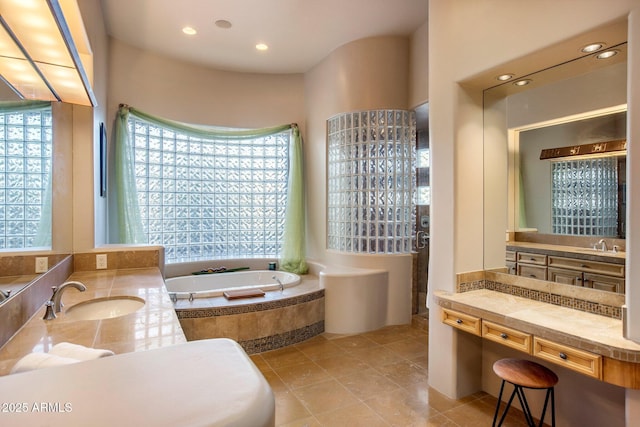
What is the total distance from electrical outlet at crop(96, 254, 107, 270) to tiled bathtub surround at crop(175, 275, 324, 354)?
2.21 ft

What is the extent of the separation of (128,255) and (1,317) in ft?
5.26

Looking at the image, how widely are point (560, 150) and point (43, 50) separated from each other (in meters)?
2.89

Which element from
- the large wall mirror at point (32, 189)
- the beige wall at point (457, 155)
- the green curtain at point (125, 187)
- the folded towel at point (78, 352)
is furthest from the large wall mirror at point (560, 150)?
the green curtain at point (125, 187)

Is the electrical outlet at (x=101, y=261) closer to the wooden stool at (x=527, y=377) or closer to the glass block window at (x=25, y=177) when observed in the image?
the glass block window at (x=25, y=177)

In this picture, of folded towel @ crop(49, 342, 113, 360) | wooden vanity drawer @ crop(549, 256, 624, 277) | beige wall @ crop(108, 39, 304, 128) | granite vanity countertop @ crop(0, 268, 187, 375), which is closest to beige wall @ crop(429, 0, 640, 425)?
wooden vanity drawer @ crop(549, 256, 624, 277)

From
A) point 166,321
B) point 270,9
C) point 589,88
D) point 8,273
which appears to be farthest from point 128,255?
point 589,88

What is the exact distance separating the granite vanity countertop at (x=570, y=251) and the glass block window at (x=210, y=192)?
3066 millimetres

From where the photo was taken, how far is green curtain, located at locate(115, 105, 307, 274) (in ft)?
11.8

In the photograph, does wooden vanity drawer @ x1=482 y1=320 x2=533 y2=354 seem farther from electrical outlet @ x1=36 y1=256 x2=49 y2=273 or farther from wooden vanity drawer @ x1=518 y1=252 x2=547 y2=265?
electrical outlet @ x1=36 y1=256 x2=49 y2=273

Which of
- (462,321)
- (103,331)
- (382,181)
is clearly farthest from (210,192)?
(462,321)

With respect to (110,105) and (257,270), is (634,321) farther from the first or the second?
(110,105)

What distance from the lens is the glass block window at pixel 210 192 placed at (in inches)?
161

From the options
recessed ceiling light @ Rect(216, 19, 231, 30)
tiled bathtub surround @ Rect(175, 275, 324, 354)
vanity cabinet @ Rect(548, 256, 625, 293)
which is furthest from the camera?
recessed ceiling light @ Rect(216, 19, 231, 30)

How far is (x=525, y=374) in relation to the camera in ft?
5.82
